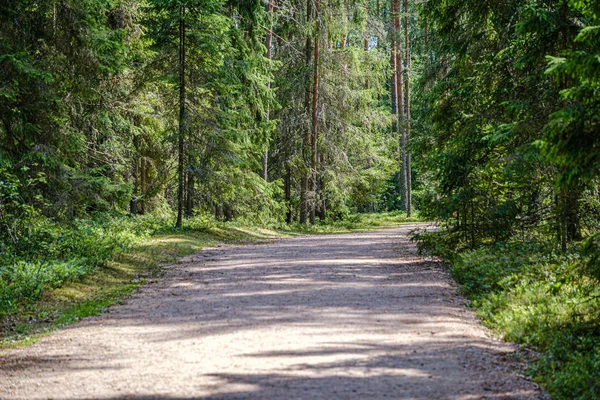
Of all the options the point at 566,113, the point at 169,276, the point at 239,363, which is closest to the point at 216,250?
the point at 169,276

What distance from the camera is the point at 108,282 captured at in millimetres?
12141

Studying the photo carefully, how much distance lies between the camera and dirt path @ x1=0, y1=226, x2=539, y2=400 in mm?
5902

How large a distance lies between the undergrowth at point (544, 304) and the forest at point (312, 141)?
Answer: 0.03 meters

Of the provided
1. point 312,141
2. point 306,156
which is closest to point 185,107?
point 312,141

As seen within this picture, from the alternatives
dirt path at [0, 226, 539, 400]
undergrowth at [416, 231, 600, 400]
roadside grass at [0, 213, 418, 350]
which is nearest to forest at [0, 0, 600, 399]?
undergrowth at [416, 231, 600, 400]

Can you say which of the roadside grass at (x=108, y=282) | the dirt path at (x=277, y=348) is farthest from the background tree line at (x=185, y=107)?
the dirt path at (x=277, y=348)

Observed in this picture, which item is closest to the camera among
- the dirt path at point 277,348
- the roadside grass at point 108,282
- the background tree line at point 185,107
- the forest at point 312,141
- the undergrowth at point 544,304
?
the dirt path at point 277,348

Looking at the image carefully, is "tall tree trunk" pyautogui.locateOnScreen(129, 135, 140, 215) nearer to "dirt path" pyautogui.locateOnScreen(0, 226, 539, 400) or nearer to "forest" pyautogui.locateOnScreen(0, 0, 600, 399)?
"forest" pyautogui.locateOnScreen(0, 0, 600, 399)

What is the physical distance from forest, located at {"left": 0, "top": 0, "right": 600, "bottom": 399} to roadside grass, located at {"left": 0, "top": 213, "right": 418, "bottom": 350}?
19 centimetres

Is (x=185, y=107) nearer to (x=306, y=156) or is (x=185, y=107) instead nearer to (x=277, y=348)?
(x=306, y=156)

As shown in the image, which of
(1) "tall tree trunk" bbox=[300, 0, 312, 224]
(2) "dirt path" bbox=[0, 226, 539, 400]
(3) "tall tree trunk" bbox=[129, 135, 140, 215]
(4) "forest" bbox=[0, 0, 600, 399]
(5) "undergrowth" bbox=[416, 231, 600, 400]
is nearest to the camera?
(2) "dirt path" bbox=[0, 226, 539, 400]

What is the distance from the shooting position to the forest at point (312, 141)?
786 centimetres

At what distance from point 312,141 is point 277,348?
80.0 feet

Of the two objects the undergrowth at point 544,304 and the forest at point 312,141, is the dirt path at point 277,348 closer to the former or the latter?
the undergrowth at point 544,304
